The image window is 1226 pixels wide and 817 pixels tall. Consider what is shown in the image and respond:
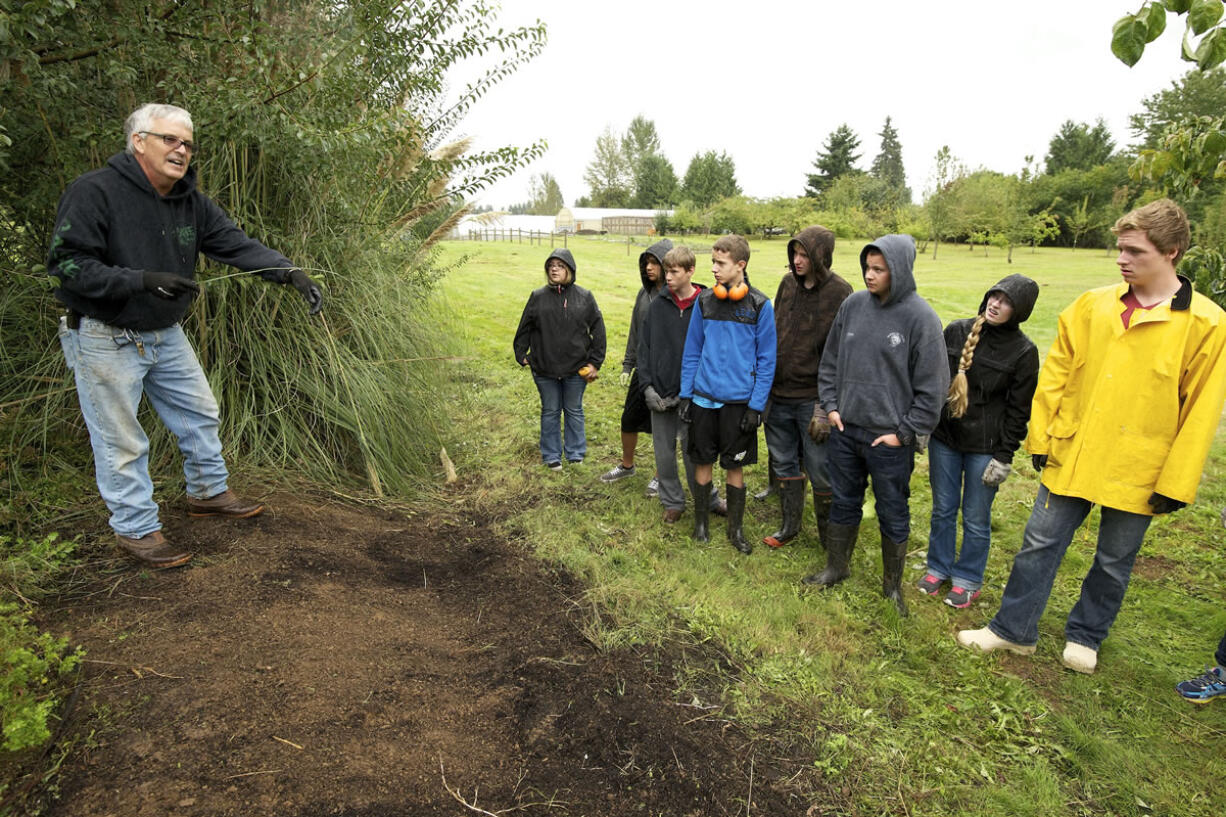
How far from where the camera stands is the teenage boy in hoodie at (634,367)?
5.06 meters

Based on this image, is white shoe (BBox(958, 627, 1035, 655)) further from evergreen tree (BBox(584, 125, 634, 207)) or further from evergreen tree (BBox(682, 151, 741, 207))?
evergreen tree (BBox(584, 125, 634, 207))

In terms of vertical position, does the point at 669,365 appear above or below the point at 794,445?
above

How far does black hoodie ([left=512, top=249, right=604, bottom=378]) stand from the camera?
546cm

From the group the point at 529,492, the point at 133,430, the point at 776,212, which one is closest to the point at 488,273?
the point at 529,492

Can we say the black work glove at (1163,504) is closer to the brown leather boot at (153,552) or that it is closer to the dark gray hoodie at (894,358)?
the dark gray hoodie at (894,358)

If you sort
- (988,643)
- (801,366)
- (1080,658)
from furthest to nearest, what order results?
(801,366) < (988,643) < (1080,658)

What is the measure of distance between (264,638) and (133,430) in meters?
1.27

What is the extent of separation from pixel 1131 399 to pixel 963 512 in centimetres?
106

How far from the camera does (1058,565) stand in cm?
325

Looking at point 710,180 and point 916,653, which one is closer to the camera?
point 916,653

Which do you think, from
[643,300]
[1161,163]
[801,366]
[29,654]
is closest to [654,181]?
[643,300]

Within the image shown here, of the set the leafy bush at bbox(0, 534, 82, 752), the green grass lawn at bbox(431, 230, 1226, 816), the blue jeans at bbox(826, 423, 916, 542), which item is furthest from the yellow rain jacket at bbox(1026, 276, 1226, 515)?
the leafy bush at bbox(0, 534, 82, 752)

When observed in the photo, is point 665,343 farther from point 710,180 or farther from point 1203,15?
point 710,180

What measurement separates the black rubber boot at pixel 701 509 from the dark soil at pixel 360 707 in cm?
120
